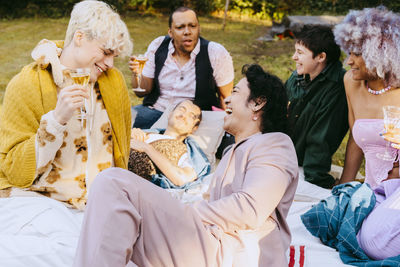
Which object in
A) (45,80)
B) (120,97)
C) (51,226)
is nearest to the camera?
(51,226)

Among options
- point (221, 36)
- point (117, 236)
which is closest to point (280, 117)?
point (117, 236)

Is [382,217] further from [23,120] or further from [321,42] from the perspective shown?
[23,120]

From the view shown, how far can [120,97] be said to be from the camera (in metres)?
3.54

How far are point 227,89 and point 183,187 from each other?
1.84 meters

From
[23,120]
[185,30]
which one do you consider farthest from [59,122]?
[185,30]

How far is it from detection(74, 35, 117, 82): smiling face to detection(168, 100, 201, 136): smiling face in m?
1.64

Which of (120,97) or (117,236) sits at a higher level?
(120,97)

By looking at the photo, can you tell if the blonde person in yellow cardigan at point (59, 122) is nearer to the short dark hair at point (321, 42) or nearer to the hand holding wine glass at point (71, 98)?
the hand holding wine glass at point (71, 98)

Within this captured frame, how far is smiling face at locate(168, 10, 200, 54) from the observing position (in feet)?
18.5

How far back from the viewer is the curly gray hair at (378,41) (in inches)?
147

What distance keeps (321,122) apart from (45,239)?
9.83 ft

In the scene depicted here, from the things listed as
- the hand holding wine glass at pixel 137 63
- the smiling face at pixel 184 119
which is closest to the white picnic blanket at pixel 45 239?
the smiling face at pixel 184 119

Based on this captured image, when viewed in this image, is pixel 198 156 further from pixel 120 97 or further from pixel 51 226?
pixel 51 226

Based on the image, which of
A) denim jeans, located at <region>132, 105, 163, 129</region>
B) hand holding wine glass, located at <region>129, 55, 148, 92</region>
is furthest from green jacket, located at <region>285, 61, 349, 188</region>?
denim jeans, located at <region>132, 105, 163, 129</region>
